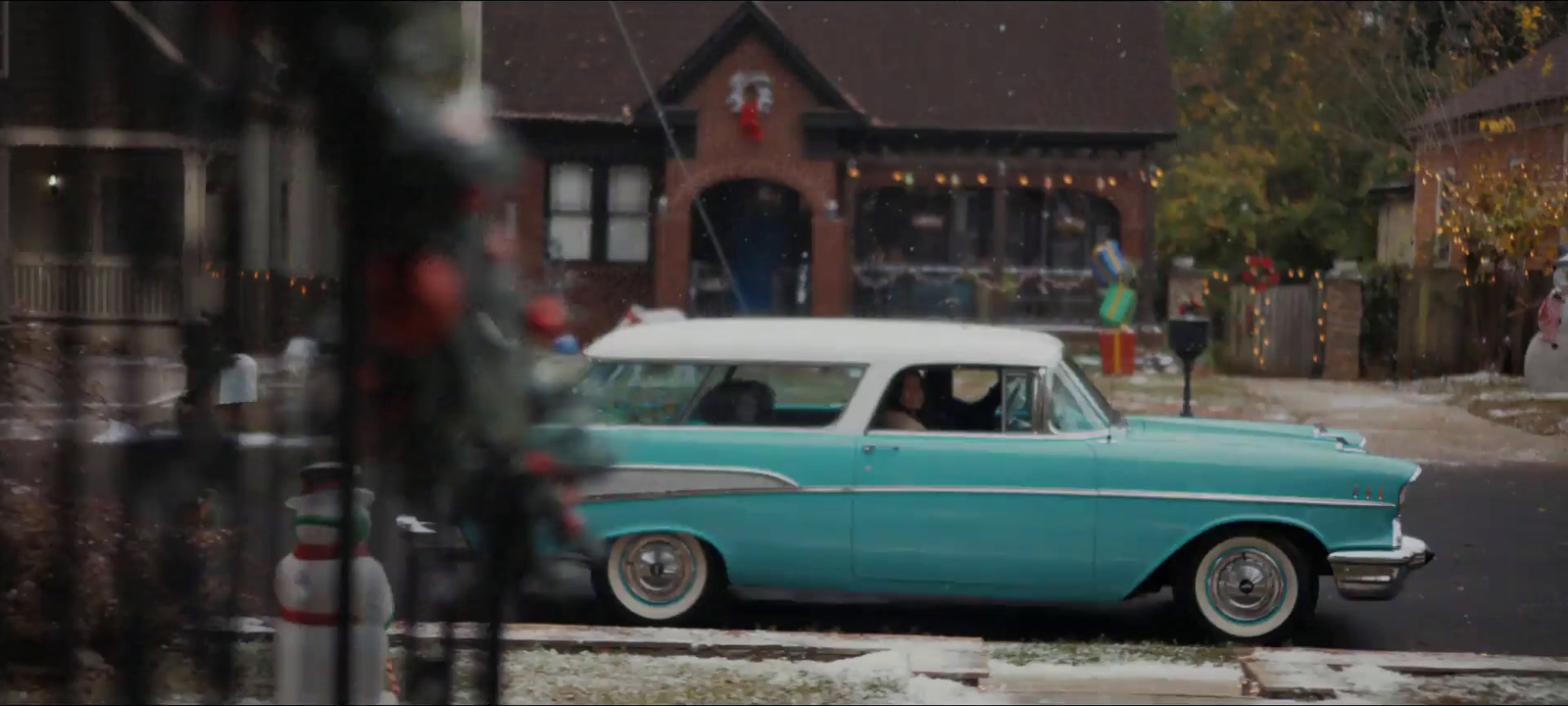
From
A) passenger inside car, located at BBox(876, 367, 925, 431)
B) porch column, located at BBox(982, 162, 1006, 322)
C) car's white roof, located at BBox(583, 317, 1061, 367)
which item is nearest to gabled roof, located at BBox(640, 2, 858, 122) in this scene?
porch column, located at BBox(982, 162, 1006, 322)

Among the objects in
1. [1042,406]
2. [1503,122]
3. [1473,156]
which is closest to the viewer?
[1042,406]

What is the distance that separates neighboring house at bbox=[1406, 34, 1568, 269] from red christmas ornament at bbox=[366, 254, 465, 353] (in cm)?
1642

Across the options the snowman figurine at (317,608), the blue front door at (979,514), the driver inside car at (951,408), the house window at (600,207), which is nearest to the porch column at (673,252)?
the house window at (600,207)

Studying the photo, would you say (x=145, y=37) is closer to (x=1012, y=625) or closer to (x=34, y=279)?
(x=34, y=279)

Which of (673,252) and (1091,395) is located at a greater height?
(673,252)

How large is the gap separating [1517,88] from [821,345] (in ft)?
48.8

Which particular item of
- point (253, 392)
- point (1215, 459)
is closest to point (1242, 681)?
point (1215, 459)

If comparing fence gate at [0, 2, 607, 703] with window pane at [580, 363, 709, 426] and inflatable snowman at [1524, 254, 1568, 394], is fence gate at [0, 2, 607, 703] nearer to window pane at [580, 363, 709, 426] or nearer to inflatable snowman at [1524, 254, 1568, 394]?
window pane at [580, 363, 709, 426]

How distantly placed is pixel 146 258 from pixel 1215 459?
528 cm

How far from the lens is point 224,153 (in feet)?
10.9

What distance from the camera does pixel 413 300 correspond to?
10.7 ft

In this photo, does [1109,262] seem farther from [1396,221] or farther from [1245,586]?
[1245,586]

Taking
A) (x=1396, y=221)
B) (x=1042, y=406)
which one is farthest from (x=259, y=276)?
(x=1396, y=221)

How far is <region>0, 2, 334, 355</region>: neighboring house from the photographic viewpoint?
10.5ft
